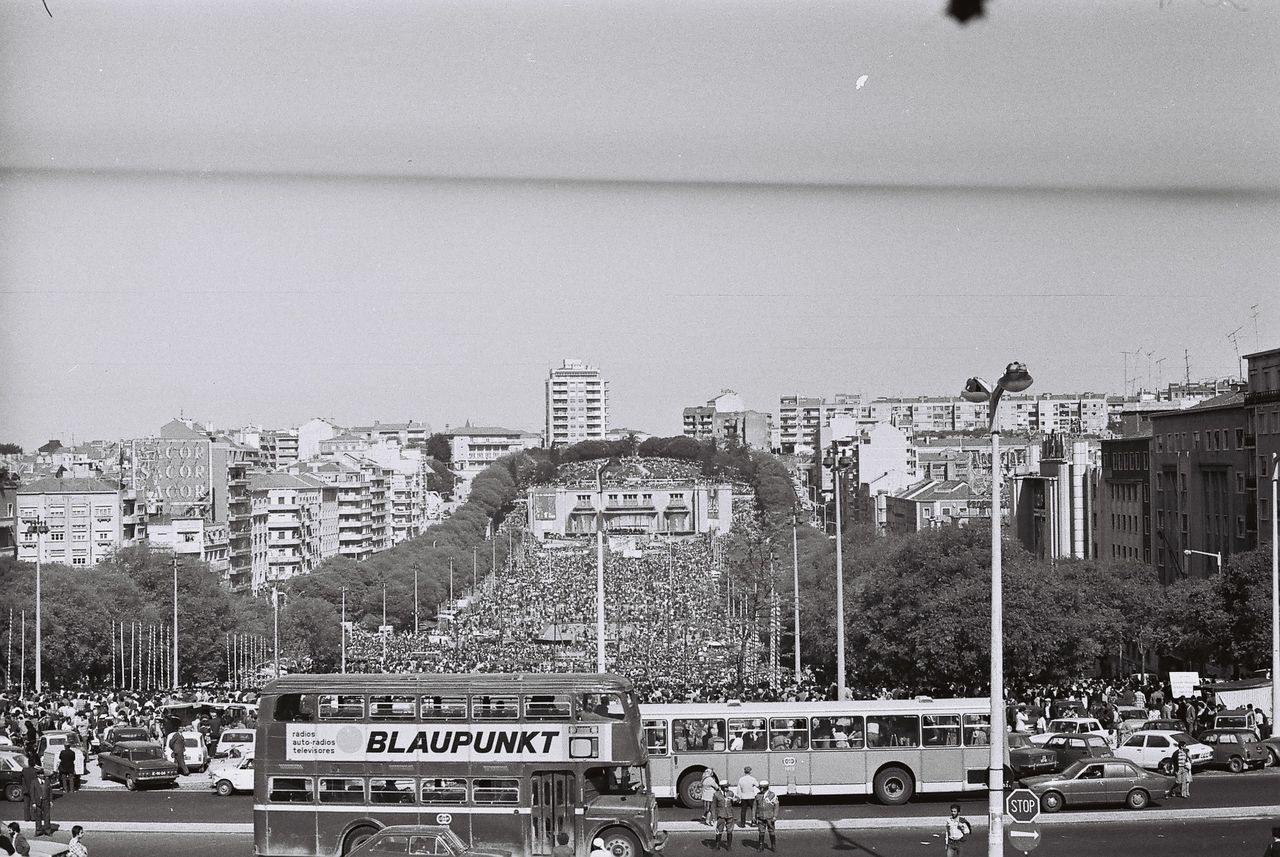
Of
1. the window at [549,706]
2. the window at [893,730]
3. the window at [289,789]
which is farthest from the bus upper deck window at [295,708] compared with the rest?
the window at [893,730]

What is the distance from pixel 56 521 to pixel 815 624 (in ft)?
158

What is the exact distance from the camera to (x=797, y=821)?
51.6 ft

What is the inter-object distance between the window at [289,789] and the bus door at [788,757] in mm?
5766

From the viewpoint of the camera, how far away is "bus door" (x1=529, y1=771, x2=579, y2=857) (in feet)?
44.1

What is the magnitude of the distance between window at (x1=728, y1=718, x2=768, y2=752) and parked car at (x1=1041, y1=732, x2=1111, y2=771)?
3763 millimetres

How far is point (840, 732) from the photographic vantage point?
675 inches

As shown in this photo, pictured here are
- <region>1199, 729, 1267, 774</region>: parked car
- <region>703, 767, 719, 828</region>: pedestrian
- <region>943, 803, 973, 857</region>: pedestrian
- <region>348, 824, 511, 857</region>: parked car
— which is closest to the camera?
<region>348, 824, 511, 857</region>: parked car

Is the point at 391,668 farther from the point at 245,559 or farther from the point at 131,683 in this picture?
the point at 245,559

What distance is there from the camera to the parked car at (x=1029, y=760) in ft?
59.8

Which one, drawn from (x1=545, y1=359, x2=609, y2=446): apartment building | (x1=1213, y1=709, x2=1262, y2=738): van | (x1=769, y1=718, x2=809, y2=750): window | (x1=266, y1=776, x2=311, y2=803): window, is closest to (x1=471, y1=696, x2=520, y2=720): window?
(x1=266, y1=776, x2=311, y2=803): window

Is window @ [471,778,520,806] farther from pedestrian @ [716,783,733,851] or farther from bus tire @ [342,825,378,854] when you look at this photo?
pedestrian @ [716,783,733,851]

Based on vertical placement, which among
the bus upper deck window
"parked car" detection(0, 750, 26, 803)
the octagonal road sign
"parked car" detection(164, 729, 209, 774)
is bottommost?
"parked car" detection(164, 729, 209, 774)

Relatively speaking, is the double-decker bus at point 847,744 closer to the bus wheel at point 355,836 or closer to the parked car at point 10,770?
the bus wheel at point 355,836

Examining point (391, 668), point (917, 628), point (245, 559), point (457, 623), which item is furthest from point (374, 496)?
point (917, 628)
